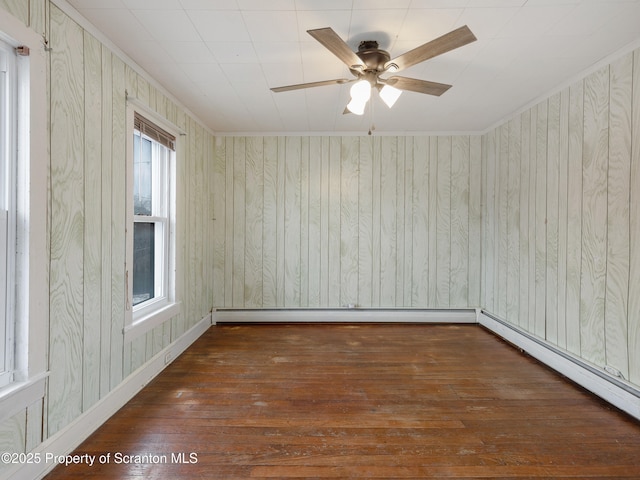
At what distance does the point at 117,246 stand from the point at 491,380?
3142 millimetres

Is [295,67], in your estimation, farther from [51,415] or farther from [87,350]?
[51,415]

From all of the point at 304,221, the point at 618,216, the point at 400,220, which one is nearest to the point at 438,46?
the point at 618,216

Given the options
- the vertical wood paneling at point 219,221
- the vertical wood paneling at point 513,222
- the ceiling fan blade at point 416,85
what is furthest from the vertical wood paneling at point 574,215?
the vertical wood paneling at point 219,221

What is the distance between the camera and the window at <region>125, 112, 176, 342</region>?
8.09 feet

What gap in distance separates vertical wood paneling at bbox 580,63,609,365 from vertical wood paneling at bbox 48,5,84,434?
3.60 m

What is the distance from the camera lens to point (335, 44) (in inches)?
64.6

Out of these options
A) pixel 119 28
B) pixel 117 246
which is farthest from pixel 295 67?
pixel 117 246

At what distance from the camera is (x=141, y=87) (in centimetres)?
245

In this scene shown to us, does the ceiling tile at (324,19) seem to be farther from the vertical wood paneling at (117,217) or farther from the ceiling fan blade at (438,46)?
the vertical wood paneling at (117,217)

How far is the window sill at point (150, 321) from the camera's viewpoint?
7.51ft

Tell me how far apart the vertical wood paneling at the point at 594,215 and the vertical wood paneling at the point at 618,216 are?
0.05 meters

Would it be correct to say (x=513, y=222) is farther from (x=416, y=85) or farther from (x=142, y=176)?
(x=142, y=176)

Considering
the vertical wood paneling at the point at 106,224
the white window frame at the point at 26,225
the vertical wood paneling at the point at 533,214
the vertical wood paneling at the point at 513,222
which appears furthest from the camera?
the vertical wood paneling at the point at 513,222

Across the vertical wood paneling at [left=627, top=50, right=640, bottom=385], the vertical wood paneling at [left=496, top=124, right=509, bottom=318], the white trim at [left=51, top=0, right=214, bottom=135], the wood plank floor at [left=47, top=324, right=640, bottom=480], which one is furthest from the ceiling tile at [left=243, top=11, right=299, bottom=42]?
the vertical wood paneling at [left=496, top=124, right=509, bottom=318]
